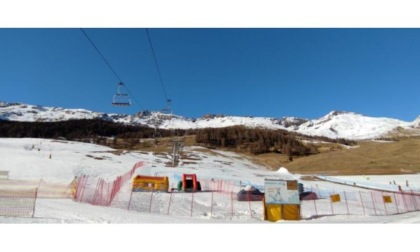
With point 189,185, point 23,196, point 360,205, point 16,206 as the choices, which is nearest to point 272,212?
point 360,205

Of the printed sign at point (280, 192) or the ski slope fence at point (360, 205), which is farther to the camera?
the ski slope fence at point (360, 205)

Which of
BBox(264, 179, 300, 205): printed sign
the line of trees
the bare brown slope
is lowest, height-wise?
BBox(264, 179, 300, 205): printed sign

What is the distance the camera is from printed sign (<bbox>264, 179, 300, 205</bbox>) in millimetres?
23000

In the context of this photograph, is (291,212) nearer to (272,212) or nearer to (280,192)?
(272,212)

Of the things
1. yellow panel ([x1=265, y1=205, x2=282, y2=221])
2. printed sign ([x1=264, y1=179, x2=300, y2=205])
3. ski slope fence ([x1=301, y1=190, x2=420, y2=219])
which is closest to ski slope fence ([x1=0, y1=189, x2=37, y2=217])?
yellow panel ([x1=265, y1=205, x2=282, y2=221])

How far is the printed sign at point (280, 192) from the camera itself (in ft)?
75.5

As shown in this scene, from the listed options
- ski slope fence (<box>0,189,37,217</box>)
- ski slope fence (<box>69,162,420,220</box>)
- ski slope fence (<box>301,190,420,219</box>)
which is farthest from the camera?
ski slope fence (<box>301,190,420,219</box>)

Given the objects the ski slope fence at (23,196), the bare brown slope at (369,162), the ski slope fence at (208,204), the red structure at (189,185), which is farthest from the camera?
the bare brown slope at (369,162)

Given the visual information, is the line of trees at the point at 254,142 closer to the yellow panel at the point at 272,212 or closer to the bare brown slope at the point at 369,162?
the bare brown slope at the point at 369,162

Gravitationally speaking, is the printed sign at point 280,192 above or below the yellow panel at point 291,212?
above

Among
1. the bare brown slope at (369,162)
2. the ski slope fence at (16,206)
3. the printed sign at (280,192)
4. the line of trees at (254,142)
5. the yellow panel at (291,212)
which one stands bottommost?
the ski slope fence at (16,206)

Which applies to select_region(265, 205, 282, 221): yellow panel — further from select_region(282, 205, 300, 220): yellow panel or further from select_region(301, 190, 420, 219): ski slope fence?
select_region(301, 190, 420, 219): ski slope fence

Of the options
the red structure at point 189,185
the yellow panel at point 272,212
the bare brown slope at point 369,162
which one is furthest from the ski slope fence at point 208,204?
the bare brown slope at point 369,162
